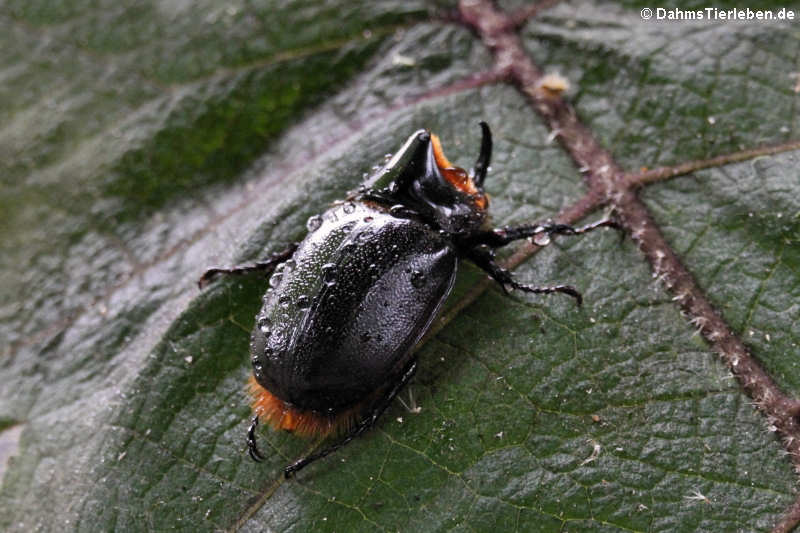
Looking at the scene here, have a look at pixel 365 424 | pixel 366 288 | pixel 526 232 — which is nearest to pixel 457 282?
pixel 526 232

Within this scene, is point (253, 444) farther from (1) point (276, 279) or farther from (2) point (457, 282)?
(2) point (457, 282)

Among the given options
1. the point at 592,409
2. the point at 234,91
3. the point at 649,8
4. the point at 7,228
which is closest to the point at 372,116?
the point at 234,91

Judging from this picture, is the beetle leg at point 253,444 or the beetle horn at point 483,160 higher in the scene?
the beetle horn at point 483,160

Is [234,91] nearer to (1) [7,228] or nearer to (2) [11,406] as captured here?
(1) [7,228]

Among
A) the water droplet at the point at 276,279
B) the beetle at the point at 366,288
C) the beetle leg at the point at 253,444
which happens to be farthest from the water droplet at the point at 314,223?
the beetle leg at the point at 253,444

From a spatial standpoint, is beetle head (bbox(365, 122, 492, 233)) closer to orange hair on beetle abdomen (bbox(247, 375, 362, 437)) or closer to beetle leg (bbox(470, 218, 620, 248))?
beetle leg (bbox(470, 218, 620, 248))

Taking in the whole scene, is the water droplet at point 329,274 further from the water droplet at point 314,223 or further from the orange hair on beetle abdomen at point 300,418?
the orange hair on beetle abdomen at point 300,418

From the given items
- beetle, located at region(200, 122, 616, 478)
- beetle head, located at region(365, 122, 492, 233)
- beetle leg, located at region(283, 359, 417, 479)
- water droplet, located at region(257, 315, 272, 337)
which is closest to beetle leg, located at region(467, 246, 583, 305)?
beetle, located at region(200, 122, 616, 478)
